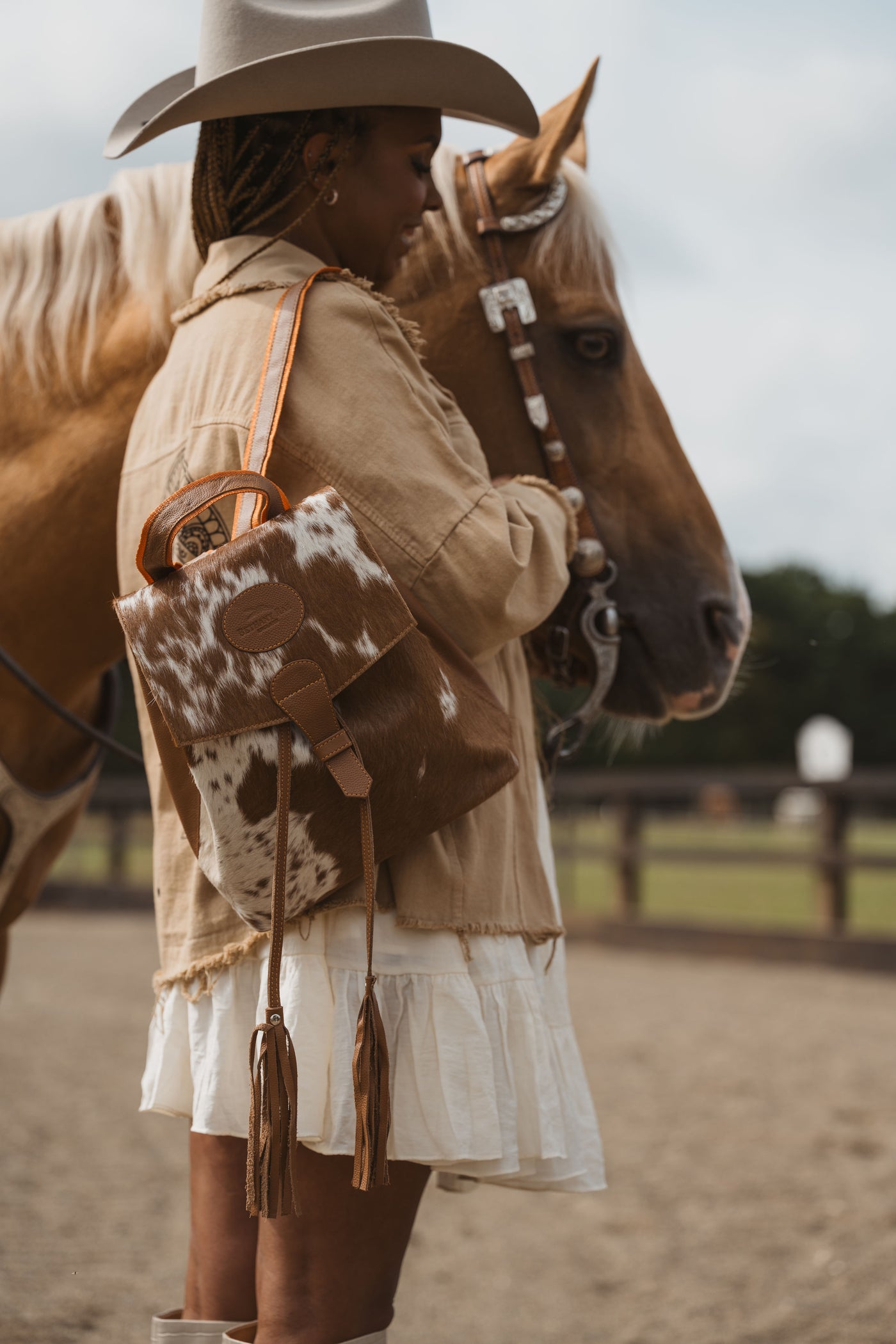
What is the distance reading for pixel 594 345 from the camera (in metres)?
1.58

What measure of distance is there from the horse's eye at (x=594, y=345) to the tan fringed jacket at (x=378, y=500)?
35 centimetres

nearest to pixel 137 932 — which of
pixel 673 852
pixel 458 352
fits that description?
pixel 673 852

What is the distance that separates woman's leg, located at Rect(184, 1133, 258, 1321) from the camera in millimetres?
1252

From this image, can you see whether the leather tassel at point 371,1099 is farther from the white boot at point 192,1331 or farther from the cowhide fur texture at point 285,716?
the white boot at point 192,1331

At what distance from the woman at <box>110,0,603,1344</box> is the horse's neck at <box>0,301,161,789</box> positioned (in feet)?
1.14

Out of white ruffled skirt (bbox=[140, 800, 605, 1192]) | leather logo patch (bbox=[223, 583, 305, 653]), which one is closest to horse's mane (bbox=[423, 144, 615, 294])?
leather logo patch (bbox=[223, 583, 305, 653])

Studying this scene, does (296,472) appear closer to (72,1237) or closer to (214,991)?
(214,991)

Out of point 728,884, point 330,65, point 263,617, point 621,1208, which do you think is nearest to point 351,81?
point 330,65

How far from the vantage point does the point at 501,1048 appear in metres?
1.14

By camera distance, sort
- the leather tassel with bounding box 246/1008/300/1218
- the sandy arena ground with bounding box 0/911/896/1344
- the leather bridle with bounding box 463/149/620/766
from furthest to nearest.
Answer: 1. the sandy arena ground with bounding box 0/911/896/1344
2. the leather bridle with bounding box 463/149/620/766
3. the leather tassel with bounding box 246/1008/300/1218

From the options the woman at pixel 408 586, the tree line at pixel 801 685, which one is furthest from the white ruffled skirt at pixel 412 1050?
the tree line at pixel 801 685

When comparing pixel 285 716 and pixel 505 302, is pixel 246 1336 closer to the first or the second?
pixel 285 716

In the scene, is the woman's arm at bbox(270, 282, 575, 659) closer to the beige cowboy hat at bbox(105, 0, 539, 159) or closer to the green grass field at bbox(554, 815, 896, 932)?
the beige cowboy hat at bbox(105, 0, 539, 159)

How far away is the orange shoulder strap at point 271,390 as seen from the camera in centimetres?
105
